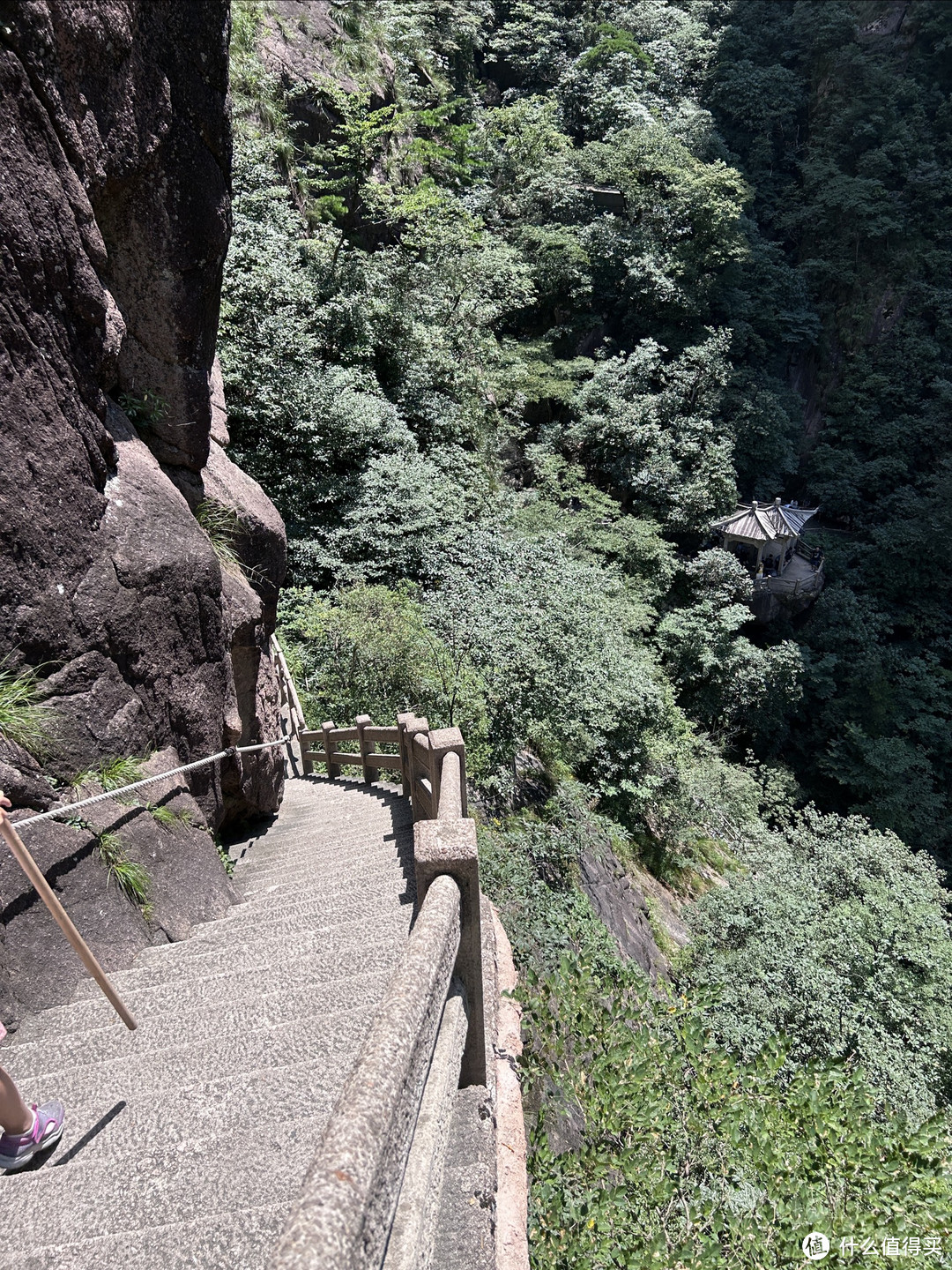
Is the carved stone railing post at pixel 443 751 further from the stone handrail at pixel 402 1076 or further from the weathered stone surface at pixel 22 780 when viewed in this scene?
the weathered stone surface at pixel 22 780

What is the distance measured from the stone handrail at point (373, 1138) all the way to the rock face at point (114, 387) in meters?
2.53

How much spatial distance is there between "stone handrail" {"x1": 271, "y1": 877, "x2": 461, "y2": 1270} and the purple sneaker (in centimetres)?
145

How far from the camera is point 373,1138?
114 centimetres

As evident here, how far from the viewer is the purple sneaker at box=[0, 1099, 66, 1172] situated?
2086mm

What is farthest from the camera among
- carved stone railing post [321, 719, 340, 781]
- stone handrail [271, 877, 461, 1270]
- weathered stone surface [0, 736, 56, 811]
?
carved stone railing post [321, 719, 340, 781]

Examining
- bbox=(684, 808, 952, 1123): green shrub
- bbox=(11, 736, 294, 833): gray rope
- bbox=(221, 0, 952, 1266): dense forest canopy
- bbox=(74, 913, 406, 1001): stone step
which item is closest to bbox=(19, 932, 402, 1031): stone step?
bbox=(74, 913, 406, 1001): stone step

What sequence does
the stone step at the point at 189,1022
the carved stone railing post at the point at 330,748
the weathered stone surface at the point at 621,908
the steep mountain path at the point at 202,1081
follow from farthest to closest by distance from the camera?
the carved stone railing post at the point at 330,748 → the weathered stone surface at the point at 621,908 → the stone step at the point at 189,1022 → the steep mountain path at the point at 202,1081

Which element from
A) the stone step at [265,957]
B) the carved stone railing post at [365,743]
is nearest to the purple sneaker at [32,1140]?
the stone step at [265,957]

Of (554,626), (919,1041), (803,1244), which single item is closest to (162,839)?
(803,1244)

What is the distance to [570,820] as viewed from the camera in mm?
8391

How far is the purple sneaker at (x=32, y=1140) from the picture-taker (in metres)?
2.09

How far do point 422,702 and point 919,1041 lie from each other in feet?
20.5

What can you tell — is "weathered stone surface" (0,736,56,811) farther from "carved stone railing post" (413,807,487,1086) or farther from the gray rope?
"carved stone railing post" (413,807,487,1086)

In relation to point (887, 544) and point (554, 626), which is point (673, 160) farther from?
point (554, 626)
